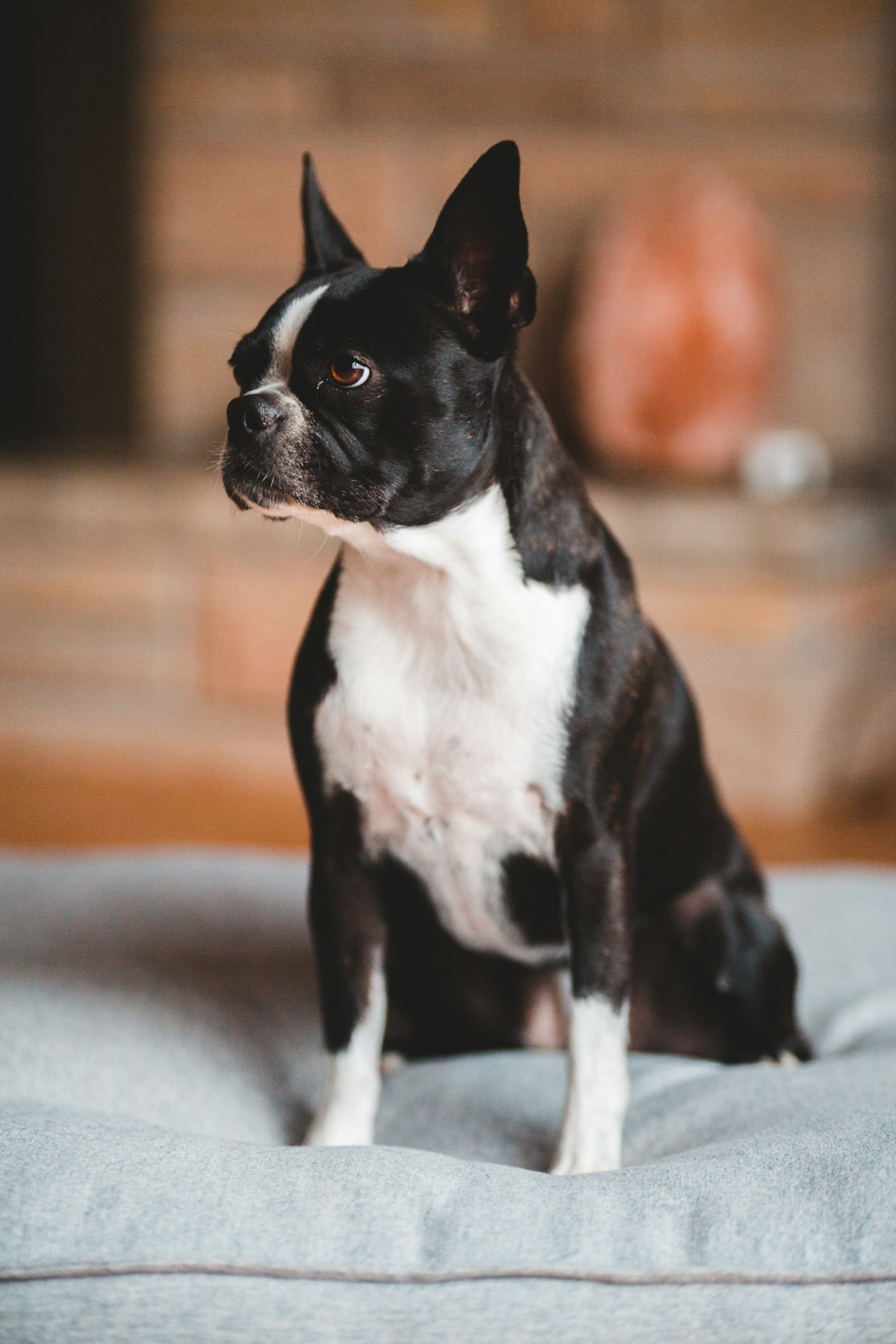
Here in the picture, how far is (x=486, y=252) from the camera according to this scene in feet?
4.00

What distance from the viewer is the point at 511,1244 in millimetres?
994

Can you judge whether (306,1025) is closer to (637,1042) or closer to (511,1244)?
(637,1042)

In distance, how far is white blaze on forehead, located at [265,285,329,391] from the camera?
4.09ft

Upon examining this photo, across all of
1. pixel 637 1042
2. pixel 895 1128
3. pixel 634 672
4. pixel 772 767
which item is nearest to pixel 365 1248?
pixel 895 1128

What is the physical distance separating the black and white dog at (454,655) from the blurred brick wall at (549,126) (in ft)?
8.77

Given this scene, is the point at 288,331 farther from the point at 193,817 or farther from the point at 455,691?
the point at 193,817

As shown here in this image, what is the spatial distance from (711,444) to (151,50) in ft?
6.06

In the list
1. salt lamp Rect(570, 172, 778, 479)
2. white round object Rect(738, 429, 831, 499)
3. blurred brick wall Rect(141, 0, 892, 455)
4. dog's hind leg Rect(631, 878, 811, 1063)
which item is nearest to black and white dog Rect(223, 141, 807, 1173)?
dog's hind leg Rect(631, 878, 811, 1063)

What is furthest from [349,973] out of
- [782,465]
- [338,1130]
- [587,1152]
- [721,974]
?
[782,465]

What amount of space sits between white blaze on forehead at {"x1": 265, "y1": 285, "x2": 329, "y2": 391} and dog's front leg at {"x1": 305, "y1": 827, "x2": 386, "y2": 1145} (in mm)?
438

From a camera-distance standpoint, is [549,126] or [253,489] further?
[549,126]

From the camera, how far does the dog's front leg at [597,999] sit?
1279mm

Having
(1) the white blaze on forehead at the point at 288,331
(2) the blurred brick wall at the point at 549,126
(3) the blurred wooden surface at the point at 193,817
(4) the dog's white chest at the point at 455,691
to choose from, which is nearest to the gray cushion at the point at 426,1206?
(4) the dog's white chest at the point at 455,691

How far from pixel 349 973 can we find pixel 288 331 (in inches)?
22.7
